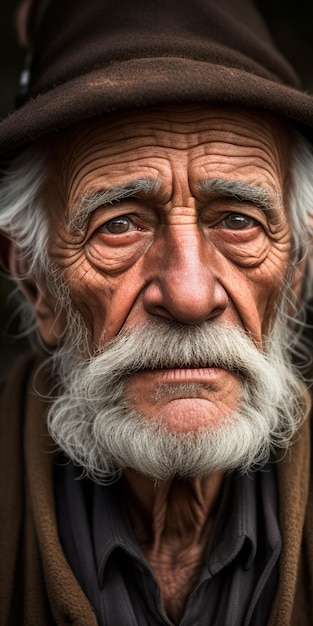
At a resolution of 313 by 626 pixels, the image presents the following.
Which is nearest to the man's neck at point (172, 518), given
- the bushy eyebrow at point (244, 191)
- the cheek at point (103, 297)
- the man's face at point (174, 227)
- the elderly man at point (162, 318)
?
the elderly man at point (162, 318)

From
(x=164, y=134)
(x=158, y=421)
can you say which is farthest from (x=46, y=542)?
(x=164, y=134)

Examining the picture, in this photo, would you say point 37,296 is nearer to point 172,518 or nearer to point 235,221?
point 235,221

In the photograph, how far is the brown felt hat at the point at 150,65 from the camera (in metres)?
2.19

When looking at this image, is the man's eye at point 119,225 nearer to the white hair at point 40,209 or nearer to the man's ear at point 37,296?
the white hair at point 40,209

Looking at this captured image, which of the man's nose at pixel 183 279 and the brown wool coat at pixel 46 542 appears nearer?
the man's nose at pixel 183 279

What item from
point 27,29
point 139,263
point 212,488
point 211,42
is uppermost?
point 27,29

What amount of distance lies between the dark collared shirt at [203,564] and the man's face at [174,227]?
0.45 m

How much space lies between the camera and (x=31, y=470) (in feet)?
8.82

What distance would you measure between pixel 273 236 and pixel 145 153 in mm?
540

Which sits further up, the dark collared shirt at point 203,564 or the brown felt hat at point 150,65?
the brown felt hat at point 150,65

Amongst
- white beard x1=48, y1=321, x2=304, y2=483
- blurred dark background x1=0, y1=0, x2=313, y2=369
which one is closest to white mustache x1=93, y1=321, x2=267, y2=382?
white beard x1=48, y1=321, x2=304, y2=483

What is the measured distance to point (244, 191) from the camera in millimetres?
2389

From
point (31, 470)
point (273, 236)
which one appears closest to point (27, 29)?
point (273, 236)

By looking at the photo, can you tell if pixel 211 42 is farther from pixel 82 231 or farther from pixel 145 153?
pixel 82 231
